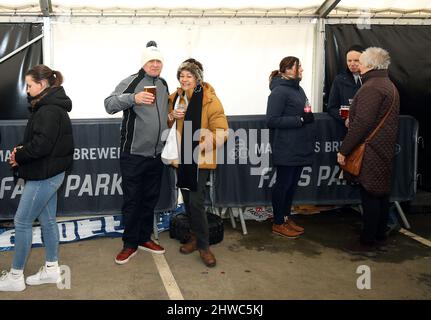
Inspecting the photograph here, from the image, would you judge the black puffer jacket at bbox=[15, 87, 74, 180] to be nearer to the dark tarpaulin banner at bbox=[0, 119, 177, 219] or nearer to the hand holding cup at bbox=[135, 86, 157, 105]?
the hand holding cup at bbox=[135, 86, 157, 105]

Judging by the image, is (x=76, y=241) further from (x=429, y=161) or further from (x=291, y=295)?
(x=429, y=161)

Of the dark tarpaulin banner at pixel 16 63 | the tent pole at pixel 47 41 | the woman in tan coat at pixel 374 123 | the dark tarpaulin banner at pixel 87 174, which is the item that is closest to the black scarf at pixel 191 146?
the dark tarpaulin banner at pixel 87 174

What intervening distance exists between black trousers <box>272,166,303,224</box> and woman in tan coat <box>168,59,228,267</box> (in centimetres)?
119

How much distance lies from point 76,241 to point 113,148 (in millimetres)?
1075

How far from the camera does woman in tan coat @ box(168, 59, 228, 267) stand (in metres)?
4.31

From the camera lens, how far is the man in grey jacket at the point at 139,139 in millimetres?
4320

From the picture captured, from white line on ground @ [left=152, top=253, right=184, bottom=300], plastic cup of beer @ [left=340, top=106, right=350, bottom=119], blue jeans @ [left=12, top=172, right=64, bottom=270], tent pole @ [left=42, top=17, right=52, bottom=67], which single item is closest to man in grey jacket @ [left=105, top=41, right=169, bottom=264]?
white line on ground @ [left=152, top=253, right=184, bottom=300]

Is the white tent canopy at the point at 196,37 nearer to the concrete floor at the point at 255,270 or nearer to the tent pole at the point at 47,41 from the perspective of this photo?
the tent pole at the point at 47,41

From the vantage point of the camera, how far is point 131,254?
15.3 ft

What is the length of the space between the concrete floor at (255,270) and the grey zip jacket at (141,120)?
1.11 m

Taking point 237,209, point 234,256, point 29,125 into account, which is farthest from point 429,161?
point 29,125

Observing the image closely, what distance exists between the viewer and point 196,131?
14.2 ft

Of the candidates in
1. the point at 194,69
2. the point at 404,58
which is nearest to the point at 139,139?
the point at 194,69

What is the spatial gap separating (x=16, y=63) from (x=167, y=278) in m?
3.28
